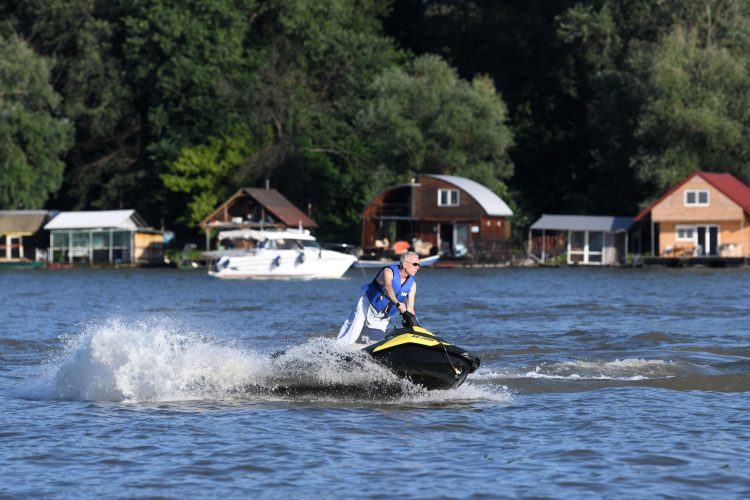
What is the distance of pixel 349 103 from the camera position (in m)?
87.8

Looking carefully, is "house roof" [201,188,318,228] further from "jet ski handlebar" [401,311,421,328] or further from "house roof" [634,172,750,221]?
"jet ski handlebar" [401,311,421,328]

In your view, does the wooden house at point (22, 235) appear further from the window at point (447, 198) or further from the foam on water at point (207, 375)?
the foam on water at point (207, 375)

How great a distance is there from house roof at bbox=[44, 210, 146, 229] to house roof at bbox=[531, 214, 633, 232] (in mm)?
25380

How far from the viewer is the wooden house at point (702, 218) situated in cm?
7262

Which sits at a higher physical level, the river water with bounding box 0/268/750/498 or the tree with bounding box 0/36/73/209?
the tree with bounding box 0/36/73/209

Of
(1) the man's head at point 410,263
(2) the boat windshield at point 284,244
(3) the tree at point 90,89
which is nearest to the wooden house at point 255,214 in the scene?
(3) the tree at point 90,89

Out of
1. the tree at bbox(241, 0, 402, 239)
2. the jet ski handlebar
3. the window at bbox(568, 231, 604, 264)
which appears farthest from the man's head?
the tree at bbox(241, 0, 402, 239)

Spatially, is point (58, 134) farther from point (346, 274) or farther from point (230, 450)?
point (230, 450)

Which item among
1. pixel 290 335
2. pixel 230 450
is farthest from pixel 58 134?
pixel 230 450

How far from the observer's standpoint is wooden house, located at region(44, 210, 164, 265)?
268 feet

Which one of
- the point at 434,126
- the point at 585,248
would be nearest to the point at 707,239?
the point at 585,248

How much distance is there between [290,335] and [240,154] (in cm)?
5480

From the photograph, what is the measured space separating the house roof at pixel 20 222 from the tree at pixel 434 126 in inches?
882

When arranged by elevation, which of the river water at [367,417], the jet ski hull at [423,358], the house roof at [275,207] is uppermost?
the house roof at [275,207]
